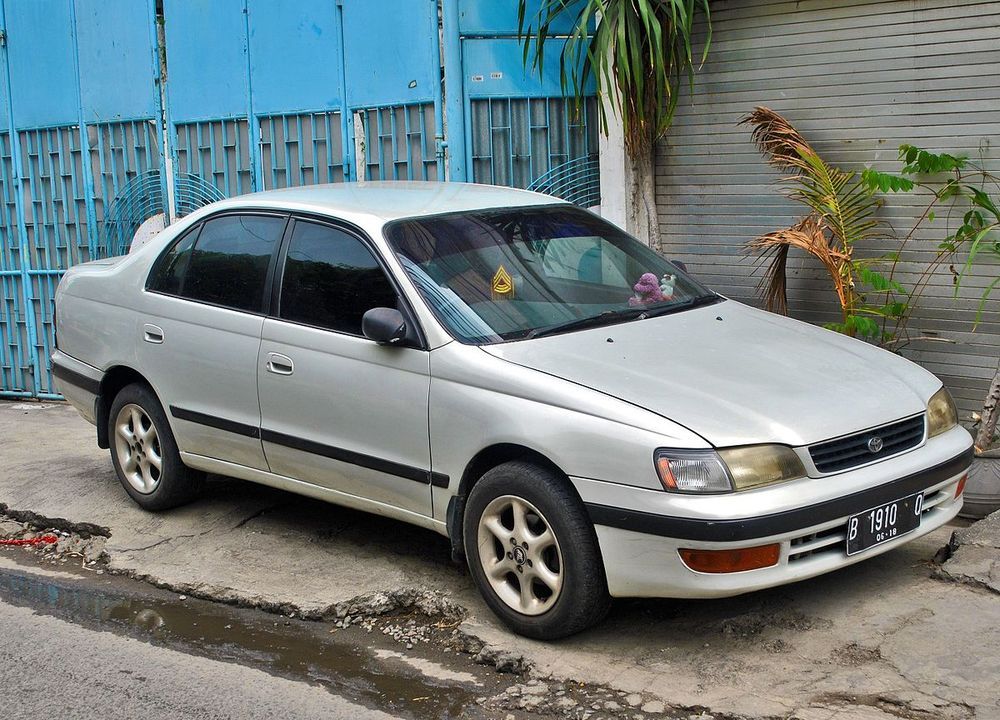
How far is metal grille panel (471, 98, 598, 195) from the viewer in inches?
327

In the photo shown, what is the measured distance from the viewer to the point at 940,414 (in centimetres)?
Result: 476

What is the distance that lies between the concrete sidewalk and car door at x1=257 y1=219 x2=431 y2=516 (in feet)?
1.51

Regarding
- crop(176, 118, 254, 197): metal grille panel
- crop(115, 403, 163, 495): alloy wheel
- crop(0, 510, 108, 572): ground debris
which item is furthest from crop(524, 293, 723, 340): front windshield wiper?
crop(176, 118, 254, 197): metal grille panel

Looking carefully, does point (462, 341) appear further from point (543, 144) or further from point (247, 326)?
point (543, 144)

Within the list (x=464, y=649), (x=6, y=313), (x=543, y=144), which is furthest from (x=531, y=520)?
(x=6, y=313)

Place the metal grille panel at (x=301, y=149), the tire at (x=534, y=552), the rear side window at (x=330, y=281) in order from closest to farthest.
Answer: the tire at (x=534, y=552), the rear side window at (x=330, y=281), the metal grille panel at (x=301, y=149)

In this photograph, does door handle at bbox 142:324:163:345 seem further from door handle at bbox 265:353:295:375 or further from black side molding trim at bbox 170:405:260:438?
door handle at bbox 265:353:295:375

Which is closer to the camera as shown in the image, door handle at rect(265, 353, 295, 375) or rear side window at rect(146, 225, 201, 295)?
door handle at rect(265, 353, 295, 375)

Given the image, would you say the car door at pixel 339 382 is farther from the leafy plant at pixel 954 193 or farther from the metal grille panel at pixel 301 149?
the metal grille panel at pixel 301 149

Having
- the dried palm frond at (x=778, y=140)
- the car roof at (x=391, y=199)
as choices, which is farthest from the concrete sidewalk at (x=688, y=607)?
the dried palm frond at (x=778, y=140)

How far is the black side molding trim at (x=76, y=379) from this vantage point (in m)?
6.45

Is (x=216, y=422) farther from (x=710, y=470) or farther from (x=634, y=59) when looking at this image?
(x=634, y=59)

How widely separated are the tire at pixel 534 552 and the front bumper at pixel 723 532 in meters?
0.09

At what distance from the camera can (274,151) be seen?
9.22m
